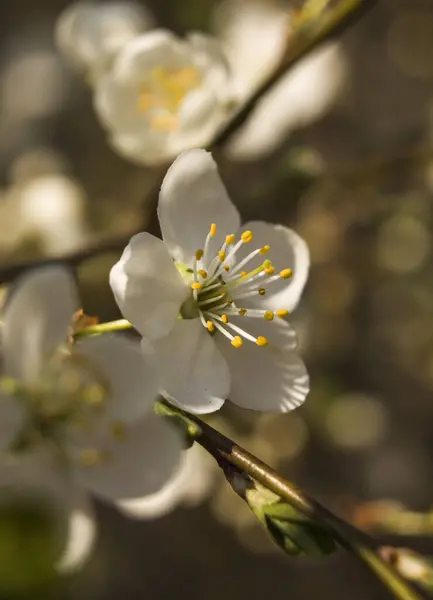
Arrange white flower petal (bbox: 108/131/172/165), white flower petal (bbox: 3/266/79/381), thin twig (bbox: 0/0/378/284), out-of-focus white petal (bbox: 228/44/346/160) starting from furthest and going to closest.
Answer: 1. out-of-focus white petal (bbox: 228/44/346/160)
2. white flower petal (bbox: 108/131/172/165)
3. thin twig (bbox: 0/0/378/284)
4. white flower petal (bbox: 3/266/79/381)

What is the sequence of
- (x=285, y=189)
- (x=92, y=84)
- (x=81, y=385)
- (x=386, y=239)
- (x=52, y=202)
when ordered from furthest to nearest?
1. (x=386, y=239)
2. (x=52, y=202)
3. (x=92, y=84)
4. (x=285, y=189)
5. (x=81, y=385)

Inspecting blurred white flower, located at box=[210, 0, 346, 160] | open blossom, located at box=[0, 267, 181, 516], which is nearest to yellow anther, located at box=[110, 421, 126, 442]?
open blossom, located at box=[0, 267, 181, 516]

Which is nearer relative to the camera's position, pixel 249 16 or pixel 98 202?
pixel 98 202

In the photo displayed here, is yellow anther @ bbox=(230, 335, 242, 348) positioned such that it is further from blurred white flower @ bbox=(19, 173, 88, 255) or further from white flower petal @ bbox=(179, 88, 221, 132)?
Result: blurred white flower @ bbox=(19, 173, 88, 255)

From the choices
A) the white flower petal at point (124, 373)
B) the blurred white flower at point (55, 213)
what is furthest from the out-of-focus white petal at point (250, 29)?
the white flower petal at point (124, 373)

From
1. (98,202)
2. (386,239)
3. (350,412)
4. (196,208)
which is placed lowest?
(350,412)

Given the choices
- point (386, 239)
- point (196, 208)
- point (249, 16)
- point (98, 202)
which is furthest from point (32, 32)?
point (196, 208)

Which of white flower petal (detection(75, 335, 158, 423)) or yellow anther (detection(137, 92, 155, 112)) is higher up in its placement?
white flower petal (detection(75, 335, 158, 423))

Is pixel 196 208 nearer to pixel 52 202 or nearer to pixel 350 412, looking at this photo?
pixel 52 202
